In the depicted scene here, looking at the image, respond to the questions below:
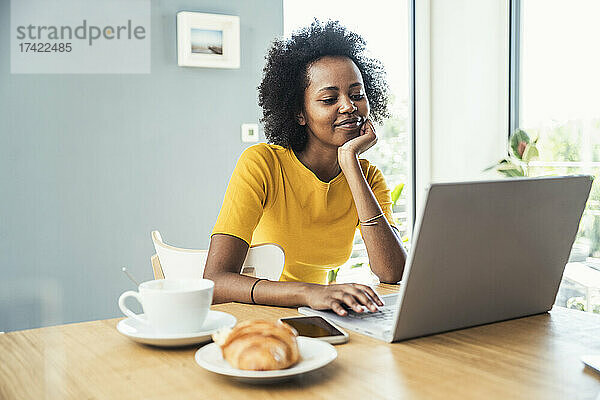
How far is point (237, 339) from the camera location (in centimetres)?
73

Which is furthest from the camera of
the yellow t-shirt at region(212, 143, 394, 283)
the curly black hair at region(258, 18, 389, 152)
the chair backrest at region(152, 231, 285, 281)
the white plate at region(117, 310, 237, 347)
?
the curly black hair at region(258, 18, 389, 152)

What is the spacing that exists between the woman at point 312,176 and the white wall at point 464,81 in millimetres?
1589

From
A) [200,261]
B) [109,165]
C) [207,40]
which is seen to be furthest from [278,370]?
[207,40]

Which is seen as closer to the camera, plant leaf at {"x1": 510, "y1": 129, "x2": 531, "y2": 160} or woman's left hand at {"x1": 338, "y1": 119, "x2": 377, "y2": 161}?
woman's left hand at {"x1": 338, "y1": 119, "x2": 377, "y2": 161}

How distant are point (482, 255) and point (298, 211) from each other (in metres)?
0.82

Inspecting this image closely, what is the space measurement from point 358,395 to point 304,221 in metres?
1.02

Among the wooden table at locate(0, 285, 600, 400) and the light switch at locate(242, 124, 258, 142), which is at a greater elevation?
the light switch at locate(242, 124, 258, 142)

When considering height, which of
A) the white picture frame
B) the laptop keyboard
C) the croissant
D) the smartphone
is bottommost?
the laptop keyboard

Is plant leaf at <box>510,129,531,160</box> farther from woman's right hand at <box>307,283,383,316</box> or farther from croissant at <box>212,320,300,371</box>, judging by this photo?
croissant at <box>212,320,300,371</box>

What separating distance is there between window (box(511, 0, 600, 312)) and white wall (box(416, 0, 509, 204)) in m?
0.16

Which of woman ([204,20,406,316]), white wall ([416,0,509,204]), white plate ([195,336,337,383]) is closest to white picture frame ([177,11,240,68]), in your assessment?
woman ([204,20,406,316])

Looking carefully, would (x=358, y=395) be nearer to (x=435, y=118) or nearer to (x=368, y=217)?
(x=368, y=217)

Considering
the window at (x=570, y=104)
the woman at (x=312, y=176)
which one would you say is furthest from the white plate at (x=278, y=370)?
the window at (x=570, y=104)

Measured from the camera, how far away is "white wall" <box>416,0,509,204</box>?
3.34 meters
